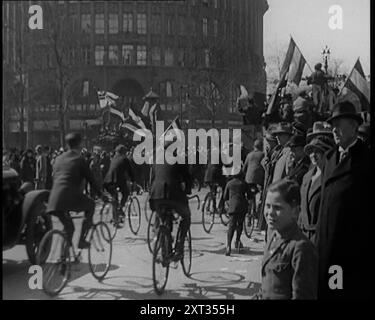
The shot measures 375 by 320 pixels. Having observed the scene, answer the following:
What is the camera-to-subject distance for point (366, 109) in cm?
475

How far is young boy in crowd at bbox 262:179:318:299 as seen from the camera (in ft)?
11.3

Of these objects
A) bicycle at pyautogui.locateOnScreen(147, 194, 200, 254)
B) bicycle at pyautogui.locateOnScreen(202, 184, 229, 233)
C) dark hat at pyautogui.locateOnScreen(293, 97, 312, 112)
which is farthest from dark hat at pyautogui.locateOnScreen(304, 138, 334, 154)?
bicycle at pyautogui.locateOnScreen(147, 194, 200, 254)

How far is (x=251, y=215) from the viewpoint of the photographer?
4965 millimetres

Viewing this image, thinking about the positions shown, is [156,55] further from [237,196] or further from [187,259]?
[187,259]

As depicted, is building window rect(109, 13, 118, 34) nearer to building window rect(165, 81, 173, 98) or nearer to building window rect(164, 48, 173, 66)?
building window rect(164, 48, 173, 66)

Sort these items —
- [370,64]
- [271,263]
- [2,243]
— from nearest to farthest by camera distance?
[271,263]
[2,243]
[370,64]

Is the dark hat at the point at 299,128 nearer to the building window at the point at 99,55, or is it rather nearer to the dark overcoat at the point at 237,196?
the dark overcoat at the point at 237,196

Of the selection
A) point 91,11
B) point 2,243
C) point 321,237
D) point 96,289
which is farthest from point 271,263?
point 91,11

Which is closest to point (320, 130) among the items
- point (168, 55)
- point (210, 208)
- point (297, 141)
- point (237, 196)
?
point (297, 141)

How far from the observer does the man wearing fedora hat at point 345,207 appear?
4.24m

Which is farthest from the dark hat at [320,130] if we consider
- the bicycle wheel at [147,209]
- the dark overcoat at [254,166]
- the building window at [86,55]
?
the building window at [86,55]

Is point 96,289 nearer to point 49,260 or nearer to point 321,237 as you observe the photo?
point 49,260

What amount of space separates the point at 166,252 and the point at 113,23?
6.34ft
